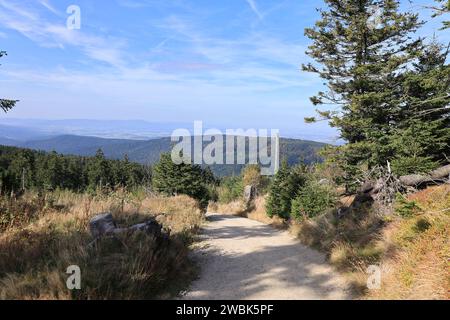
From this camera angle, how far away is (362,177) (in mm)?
15062

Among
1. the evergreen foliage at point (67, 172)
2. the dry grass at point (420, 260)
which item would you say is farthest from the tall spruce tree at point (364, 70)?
the evergreen foliage at point (67, 172)

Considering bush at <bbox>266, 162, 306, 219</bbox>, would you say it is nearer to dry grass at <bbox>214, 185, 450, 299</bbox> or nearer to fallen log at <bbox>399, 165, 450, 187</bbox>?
fallen log at <bbox>399, 165, 450, 187</bbox>

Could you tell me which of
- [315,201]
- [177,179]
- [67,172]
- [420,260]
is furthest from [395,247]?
[67,172]

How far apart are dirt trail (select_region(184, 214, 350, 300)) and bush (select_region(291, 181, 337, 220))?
→ 407 centimetres

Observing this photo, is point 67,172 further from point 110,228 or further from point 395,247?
point 395,247

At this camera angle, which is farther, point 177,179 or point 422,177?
point 177,179

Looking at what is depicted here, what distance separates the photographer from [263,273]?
27.5 ft

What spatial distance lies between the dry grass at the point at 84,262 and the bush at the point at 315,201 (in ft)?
29.0

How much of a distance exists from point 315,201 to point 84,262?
1187 centimetres

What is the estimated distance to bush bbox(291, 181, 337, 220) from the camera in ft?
52.1

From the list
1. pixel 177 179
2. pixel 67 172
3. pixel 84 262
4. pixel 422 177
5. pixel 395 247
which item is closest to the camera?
pixel 84 262
